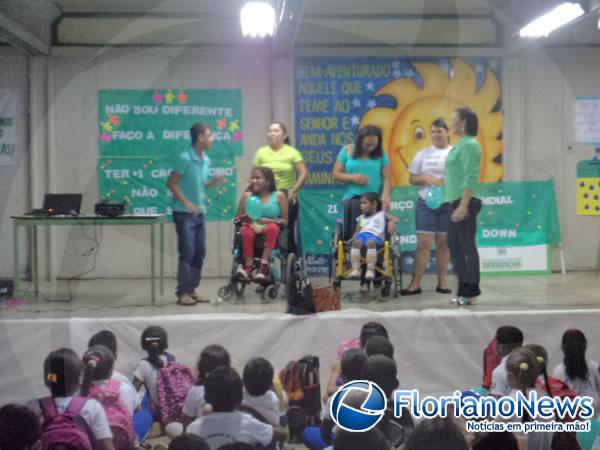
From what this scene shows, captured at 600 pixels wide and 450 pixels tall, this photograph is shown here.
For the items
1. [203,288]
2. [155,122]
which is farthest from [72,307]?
[155,122]

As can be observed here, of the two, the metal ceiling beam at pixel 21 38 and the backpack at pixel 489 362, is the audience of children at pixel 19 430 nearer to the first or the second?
the backpack at pixel 489 362

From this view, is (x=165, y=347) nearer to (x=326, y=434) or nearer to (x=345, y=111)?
(x=326, y=434)

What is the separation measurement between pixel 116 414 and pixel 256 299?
1256 millimetres

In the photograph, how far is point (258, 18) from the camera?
12.4 ft

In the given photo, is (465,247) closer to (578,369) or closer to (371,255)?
(371,255)

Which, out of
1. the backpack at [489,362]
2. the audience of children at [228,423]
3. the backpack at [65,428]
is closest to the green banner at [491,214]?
the backpack at [489,362]

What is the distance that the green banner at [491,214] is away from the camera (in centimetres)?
438

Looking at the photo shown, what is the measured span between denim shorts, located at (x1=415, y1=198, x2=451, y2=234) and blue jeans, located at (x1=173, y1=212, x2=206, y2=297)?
912mm

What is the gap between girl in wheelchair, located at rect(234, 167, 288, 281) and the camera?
343 centimetres

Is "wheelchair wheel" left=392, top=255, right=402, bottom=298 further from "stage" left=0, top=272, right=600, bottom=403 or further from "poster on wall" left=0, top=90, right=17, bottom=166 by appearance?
"poster on wall" left=0, top=90, right=17, bottom=166

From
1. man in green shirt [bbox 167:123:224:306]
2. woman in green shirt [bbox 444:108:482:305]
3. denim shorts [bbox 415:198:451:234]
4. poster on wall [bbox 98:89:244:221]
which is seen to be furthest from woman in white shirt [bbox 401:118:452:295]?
poster on wall [bbox 98:89:244:221]

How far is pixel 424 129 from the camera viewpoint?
417cm

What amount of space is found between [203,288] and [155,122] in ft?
2.92

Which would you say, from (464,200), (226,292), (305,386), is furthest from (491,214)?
(305,386)
